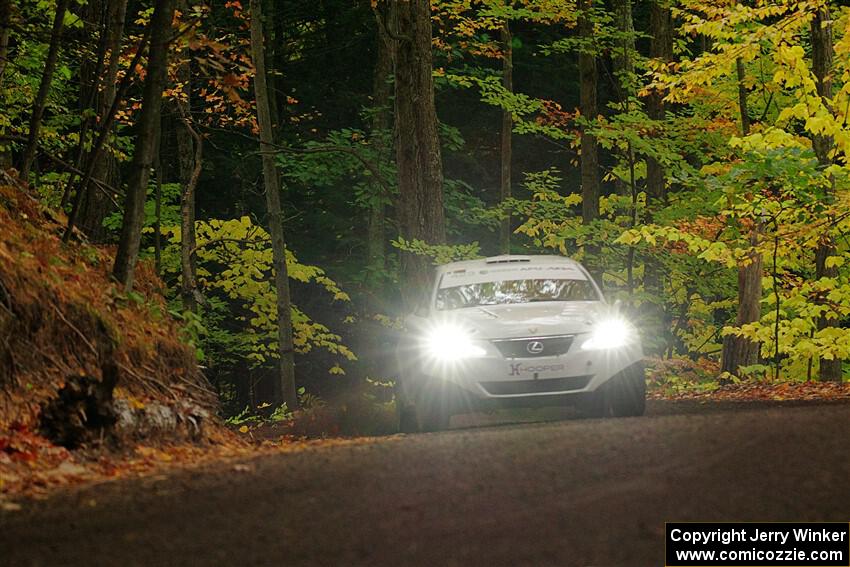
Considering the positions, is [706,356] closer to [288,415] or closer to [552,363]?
[288,415]

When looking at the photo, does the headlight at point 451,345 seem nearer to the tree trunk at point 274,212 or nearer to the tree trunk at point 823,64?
the tree trunk at point 823,64

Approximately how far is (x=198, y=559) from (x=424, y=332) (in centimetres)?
635

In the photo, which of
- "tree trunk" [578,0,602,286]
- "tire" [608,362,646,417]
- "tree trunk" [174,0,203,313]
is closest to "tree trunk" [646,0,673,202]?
"tree trunk" [578,0,602,286]

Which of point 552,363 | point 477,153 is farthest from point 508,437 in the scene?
point 477,153

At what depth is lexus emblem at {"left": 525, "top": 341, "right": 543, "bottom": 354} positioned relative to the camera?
10.9 metres

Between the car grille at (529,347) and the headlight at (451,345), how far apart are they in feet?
0.68

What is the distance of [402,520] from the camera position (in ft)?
19.7

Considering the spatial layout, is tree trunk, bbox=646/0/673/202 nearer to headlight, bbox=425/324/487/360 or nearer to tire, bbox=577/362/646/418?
tire, bbox=577/362/646/418

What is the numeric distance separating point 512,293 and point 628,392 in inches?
73.2

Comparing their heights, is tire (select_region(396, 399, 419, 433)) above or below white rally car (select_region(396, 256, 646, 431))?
below

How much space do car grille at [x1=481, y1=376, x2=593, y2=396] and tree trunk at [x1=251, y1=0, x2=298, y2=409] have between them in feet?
47.5

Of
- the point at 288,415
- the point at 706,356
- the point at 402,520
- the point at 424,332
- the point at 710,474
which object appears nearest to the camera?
the point at 402,520

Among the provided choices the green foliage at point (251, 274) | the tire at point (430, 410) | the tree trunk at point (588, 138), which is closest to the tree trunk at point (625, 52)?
the tree trunk at point (588, 138)

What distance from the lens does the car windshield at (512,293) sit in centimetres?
1231
